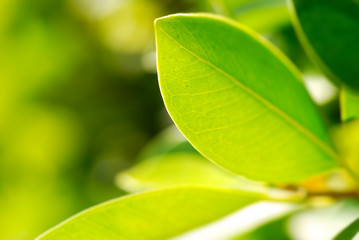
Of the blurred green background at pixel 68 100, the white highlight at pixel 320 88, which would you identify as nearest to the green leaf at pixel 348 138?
the white highlight at pixel 320 88

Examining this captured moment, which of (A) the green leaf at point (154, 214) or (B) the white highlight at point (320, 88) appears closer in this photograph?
(A) the green leaf at point (154, 214)

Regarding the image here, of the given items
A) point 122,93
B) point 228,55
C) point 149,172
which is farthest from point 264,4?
point 122,93

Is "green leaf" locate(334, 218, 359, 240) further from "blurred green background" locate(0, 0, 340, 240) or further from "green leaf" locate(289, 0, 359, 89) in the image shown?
"blurred green background" locate(0, 0, 340, 240)

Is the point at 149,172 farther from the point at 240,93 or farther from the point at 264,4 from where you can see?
the point at 240,93

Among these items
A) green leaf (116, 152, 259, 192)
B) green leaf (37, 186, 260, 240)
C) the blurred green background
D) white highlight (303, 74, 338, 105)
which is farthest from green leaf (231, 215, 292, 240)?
the blurred green background

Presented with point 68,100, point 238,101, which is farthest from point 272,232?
point 68,100

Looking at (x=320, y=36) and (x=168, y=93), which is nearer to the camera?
(x=168, y=93)

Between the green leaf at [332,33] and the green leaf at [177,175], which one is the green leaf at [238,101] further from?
the green leaf at [177,175]
